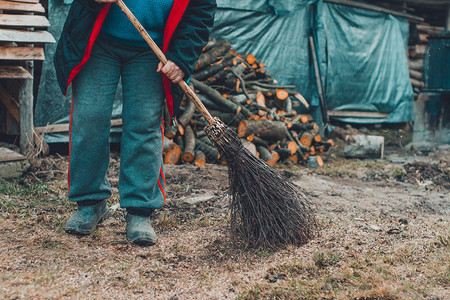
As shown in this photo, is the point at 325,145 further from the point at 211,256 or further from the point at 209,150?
the point at 211,256

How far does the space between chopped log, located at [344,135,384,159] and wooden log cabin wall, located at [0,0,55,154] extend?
15.0 ft

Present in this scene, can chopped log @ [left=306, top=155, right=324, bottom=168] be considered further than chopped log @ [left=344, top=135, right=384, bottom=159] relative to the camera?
No

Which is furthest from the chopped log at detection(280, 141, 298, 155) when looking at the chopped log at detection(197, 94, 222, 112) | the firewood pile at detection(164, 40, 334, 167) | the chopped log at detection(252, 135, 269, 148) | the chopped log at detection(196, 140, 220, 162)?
the chopped log at detection(196, 140, 220, 162)

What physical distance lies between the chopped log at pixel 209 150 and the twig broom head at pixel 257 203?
2.99m

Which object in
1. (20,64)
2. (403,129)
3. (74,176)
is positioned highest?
(20,64)

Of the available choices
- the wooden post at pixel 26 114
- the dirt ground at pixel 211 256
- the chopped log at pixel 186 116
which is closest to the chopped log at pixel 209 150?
the chopped log at pixel 186 116

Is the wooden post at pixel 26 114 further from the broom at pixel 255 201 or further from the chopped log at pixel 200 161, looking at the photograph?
the broom at pixel 255 201

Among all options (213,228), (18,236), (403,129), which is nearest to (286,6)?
(403,129)

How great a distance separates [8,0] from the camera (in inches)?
175

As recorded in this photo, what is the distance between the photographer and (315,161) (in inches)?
252

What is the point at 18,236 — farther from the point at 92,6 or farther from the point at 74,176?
the point at 92,6

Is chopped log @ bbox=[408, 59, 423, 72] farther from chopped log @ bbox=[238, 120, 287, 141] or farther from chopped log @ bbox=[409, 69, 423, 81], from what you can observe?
chopped log @ bbox=[238, 120, 287, 141]

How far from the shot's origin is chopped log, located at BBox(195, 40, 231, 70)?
→ 258 inches

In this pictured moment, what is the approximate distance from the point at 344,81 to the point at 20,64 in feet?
20.6
